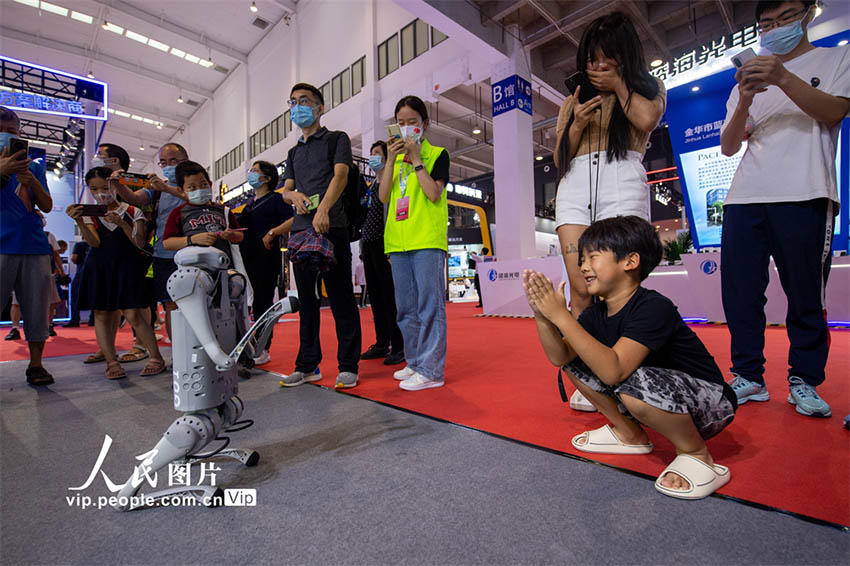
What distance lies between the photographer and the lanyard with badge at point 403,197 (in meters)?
2.03

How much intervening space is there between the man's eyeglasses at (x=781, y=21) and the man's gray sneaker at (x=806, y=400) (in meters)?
1.24

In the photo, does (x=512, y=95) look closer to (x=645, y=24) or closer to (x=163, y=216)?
(x=645, y=24)

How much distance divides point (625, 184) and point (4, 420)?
8.36ft

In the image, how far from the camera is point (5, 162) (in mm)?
2010

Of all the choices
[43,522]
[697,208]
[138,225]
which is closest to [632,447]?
[43,522]

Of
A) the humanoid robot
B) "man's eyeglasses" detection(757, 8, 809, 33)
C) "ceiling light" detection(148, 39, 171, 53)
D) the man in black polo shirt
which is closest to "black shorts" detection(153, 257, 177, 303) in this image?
the man in black polo shirt

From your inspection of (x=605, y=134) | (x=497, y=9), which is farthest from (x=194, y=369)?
(x=497, y=9)

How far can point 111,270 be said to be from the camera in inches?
99.4

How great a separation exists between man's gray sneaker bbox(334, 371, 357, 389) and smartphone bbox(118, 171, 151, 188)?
1627 mm

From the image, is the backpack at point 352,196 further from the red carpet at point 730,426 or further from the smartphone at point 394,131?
the red carpet at point 730,426

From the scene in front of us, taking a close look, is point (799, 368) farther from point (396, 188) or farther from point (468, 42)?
point (468, 42)

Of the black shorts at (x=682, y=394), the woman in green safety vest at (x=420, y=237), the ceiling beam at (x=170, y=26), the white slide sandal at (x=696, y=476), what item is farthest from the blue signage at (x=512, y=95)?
the ceiling beam at (x=170, y=26)

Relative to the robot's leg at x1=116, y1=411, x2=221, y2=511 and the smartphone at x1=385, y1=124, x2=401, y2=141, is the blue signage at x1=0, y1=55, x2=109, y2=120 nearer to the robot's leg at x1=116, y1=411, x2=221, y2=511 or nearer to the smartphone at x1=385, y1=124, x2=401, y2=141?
the smartphone at x1=385, y1=124, x2=401, y2=141

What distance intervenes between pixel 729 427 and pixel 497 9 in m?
8.04
